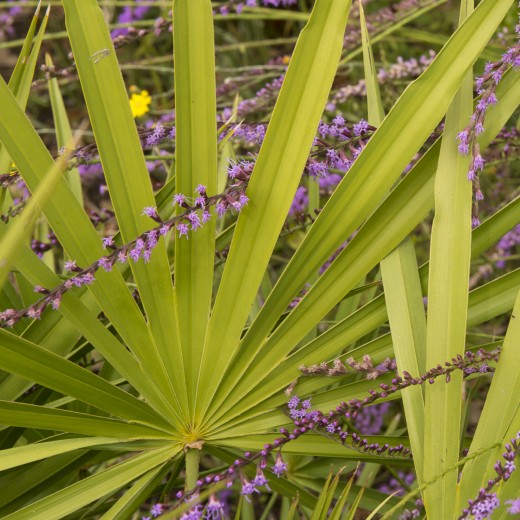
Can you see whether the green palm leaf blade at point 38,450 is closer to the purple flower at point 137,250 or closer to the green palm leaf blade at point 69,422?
the green palm leaf blade at point 69,422

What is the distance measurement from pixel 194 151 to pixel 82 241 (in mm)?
235

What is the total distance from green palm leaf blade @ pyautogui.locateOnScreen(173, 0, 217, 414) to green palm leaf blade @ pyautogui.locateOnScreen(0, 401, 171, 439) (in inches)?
4.1

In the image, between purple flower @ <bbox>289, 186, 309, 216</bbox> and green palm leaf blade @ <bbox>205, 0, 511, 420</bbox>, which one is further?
purple flower @ <bbox>289, 186, 309, 216</bbox>

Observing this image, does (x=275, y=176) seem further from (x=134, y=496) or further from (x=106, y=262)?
(x=134, y=496)

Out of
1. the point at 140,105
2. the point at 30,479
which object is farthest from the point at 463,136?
the point at 140,105

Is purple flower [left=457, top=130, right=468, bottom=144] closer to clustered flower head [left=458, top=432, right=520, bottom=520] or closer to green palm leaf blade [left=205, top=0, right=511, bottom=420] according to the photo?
green palm leaf blade [left=205, top=0, right=511, bottom=420]

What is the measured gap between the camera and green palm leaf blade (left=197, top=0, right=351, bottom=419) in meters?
1.20

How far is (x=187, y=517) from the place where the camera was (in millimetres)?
1011

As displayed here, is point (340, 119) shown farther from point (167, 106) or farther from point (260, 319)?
point (167, 106)

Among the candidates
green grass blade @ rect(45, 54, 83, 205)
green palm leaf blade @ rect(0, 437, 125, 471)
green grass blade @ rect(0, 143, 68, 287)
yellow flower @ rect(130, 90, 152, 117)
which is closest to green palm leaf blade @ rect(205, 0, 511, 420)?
green palm leaf blade @ rect(0, 437, 125, 471)

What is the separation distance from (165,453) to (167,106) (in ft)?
7.51

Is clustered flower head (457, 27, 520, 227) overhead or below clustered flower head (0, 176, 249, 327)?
overhead

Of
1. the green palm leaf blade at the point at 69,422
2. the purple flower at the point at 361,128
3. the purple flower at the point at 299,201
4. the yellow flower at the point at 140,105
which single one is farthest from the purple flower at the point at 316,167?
the yellow flower at the point at 140,105

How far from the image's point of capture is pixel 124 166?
1.26 m
